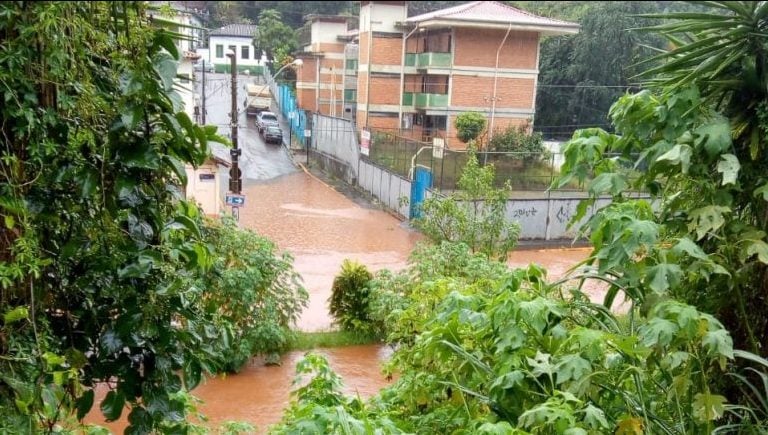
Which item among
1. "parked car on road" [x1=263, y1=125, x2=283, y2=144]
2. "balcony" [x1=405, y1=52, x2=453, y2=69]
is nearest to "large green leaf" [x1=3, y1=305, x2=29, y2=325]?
"balcony" [x1=405, y1=52, x2=453, y2=69]

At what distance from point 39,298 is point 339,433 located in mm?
898

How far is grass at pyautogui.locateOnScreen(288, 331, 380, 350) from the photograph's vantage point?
847 cm

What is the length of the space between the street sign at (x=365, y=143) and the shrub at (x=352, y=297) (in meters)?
11.2

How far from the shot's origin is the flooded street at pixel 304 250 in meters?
7.07

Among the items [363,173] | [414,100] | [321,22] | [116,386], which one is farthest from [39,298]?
[321,22]

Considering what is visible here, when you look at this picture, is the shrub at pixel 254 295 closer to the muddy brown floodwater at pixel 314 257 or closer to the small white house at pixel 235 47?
the muddy brown floodwater at pixel 314 257

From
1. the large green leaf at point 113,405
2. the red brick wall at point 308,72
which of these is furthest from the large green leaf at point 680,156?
the red brick wall at point 308,72

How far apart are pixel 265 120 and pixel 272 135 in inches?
41.7

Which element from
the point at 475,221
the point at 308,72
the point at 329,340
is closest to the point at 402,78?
the point at 308,72

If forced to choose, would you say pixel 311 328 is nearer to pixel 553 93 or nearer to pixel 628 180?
pixel 628 180

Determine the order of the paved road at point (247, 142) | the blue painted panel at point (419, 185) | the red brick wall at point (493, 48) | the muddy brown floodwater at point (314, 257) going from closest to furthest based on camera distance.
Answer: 1. the muddy brown floodwater at point (314, 257)
2. the blue painted panel at point (419, 185)
3. the paved road at point (247, 142)
4. the red brick wall at point (493, 48)

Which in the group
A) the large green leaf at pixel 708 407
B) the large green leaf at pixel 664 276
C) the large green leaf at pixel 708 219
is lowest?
the large green leaf at pixel 708 407

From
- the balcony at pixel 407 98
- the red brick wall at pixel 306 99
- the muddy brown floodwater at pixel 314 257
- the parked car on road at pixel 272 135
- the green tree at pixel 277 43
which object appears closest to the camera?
the muddy brown floodwater at pixel 314 257

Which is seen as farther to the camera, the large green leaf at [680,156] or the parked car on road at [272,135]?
the parked car on road at [272,135]
